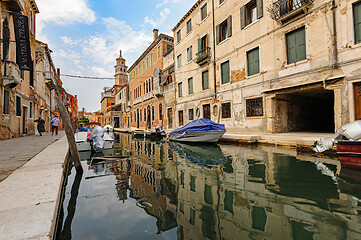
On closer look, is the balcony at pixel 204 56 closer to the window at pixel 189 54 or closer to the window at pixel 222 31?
the window at pixel 222 31

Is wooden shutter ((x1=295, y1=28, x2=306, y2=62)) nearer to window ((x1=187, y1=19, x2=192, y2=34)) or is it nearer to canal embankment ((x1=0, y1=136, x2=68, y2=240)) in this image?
window ((x1=187, y1=19, x2=192, y2=34))

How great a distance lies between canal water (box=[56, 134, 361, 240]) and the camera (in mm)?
2068

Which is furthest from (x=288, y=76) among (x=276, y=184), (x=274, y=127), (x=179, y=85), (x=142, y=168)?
(x=179, y=85)

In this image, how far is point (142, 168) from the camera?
5.16 m

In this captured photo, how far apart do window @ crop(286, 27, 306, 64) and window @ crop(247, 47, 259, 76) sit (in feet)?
5.67

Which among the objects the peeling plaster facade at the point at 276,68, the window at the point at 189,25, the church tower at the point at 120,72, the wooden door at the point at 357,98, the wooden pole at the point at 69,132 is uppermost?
the church tower at the point at 120,72

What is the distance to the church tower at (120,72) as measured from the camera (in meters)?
49.9

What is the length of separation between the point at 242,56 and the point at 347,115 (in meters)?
6.31

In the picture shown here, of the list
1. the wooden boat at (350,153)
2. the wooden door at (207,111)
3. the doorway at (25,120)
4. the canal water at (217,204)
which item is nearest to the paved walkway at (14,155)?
the canal water at (217,204)

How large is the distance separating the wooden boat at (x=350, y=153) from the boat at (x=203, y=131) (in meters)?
5.11

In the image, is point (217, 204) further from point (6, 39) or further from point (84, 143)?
point (6, 39)

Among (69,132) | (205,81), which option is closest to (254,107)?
(205,81)

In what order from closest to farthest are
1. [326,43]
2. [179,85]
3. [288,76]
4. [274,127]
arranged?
[326,43], [288,76], [274,127], [179,85]

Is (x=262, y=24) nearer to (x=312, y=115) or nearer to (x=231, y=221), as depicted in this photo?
(x=312, y=115)
